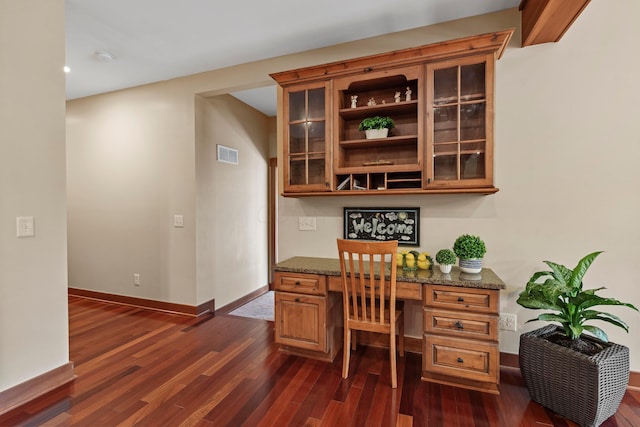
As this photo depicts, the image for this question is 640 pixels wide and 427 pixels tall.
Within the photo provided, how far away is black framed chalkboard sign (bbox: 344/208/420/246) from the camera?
2.57 metres

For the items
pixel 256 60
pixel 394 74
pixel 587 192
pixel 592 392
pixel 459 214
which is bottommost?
pixel 592 392

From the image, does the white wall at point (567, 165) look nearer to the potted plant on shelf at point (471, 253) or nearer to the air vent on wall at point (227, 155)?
the potted plant on shelf at point (471, 253)

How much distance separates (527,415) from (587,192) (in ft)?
5.11

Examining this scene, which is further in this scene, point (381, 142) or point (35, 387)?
point (381, 142)

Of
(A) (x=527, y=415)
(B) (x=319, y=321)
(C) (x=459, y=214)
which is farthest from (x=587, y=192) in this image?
(B) (x=319, y=321)

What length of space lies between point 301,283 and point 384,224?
2.93 ft

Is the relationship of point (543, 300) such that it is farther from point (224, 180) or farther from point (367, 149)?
point (224, 180)

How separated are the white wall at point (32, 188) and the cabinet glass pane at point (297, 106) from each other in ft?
5.42

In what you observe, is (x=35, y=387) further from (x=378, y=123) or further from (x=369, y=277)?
(x=378, y=123)

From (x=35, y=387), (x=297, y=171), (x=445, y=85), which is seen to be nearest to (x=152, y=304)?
(x=35, y=387)

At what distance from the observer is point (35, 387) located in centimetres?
192

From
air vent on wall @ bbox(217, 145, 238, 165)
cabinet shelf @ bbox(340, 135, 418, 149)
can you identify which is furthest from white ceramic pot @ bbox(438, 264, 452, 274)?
air vent on wall @ bbox(217, 145, 238, 165)

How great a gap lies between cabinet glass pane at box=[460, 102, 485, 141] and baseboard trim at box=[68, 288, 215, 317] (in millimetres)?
3189

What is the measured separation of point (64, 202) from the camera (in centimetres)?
213
